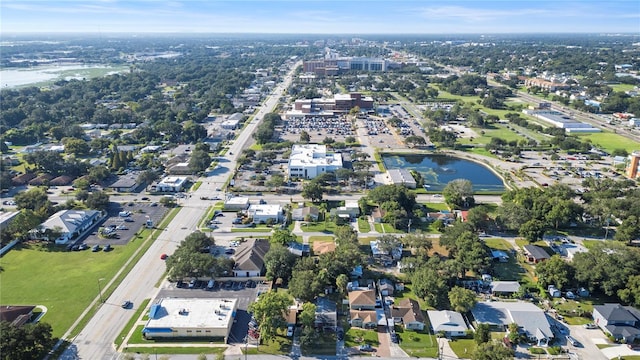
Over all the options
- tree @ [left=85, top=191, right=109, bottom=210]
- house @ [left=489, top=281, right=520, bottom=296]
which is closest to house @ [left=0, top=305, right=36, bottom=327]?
tree @ [left=85, top=191, right=109, bottom=210]

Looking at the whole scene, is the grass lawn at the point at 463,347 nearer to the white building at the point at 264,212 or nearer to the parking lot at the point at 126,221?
the white building at the point at 264,212

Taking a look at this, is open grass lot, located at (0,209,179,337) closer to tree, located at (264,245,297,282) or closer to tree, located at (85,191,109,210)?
tree, located at (85,191,109,210)

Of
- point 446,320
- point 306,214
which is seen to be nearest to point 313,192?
point 306,214

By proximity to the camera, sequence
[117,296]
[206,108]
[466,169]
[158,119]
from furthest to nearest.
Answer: [206,108], [158,119], [466,169], [117,296]

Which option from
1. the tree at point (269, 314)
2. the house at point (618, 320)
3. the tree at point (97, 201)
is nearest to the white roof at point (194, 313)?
the tree at point (269, 314)

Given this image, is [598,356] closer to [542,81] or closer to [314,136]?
[314,136]

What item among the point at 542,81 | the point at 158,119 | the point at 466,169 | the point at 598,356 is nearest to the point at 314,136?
the point at 466,169
